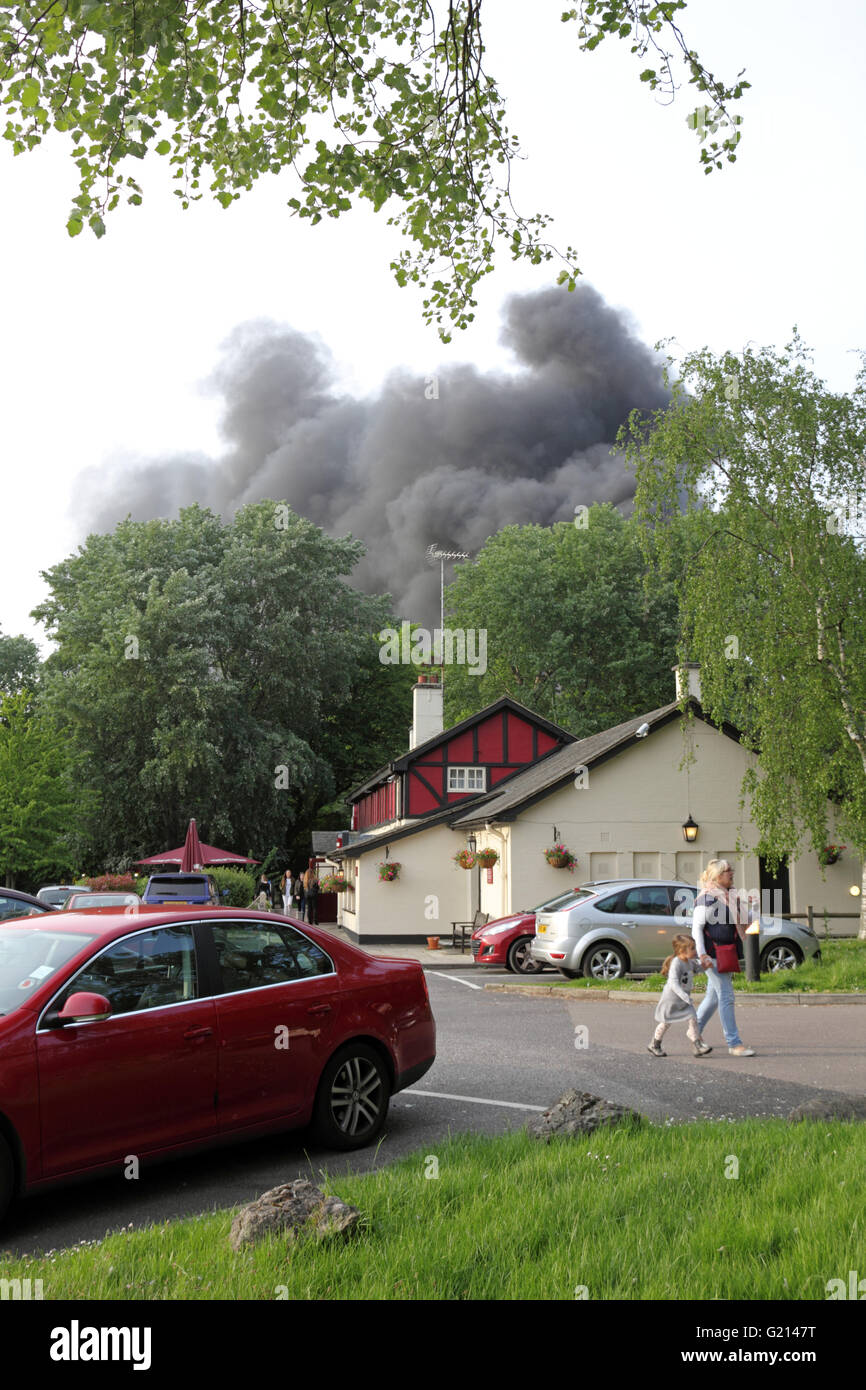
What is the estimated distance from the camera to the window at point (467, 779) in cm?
3788

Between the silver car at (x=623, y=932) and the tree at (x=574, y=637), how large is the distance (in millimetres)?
33588

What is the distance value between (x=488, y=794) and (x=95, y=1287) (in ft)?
107

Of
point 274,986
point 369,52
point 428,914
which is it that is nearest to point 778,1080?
point 274,986

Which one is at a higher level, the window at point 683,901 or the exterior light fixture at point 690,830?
the exterior light fixture at point 690,830

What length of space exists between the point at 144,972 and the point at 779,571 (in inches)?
775

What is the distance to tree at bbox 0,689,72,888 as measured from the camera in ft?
122

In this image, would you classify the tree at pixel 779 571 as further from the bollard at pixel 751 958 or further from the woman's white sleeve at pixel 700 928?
the woman's white sleeve at pixel 700 928

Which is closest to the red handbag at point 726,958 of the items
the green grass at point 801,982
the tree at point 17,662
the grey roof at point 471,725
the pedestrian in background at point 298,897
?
the green grass at point 801,982

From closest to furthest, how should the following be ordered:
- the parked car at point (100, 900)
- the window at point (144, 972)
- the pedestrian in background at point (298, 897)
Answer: the window at point (144, 972), the parked car at point (100, 900), the pedestrian in background at point (298, 897)

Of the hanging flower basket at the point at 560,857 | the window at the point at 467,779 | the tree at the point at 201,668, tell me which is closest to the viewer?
the hanging flower basket at the point at 560,857

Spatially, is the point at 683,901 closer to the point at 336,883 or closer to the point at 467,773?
the point at 467,773

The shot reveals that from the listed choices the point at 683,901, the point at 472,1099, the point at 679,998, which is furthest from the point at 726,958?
the point at 683,901
